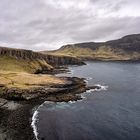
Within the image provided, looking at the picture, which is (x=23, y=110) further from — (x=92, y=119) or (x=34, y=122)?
(x=92, y=119)

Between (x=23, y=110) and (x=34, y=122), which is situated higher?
(x=23, y=110)

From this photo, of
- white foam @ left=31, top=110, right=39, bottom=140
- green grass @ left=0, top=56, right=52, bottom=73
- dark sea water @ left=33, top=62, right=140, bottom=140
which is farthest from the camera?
green grass @ left=0, top=56, right=52, bottom=73

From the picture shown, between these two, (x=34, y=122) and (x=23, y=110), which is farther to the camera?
(x=23, y=110)

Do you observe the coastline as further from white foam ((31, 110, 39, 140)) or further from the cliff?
the cliff

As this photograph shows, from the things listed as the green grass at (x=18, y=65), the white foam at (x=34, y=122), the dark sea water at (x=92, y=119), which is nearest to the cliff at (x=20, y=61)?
the green grass at (x=18, y=65)

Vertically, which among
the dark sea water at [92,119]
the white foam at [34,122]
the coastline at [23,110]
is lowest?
the dark sea water at [92,119]

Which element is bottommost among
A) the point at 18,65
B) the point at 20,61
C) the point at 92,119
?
the point at 92,119

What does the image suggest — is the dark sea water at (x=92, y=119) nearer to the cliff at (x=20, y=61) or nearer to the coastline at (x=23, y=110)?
the coastline at (x=23, y=110)

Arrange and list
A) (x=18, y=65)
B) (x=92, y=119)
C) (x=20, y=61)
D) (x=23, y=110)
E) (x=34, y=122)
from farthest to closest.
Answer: (x=20, y=61) → (x=18, y=65) → (x=23, y=110) → (x=92, y=119) → (x=34, y=122)

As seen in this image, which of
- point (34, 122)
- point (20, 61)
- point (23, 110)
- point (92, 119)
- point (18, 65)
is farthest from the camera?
point (20, 61)

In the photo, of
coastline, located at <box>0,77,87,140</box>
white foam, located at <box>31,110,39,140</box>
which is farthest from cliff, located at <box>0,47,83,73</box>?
white foam, located at <box>31,110,39,140</box>

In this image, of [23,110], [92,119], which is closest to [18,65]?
[23,110]

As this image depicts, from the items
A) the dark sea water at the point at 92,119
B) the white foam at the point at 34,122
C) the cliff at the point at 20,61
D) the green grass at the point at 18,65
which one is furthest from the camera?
the cliff at the point at 20,61
